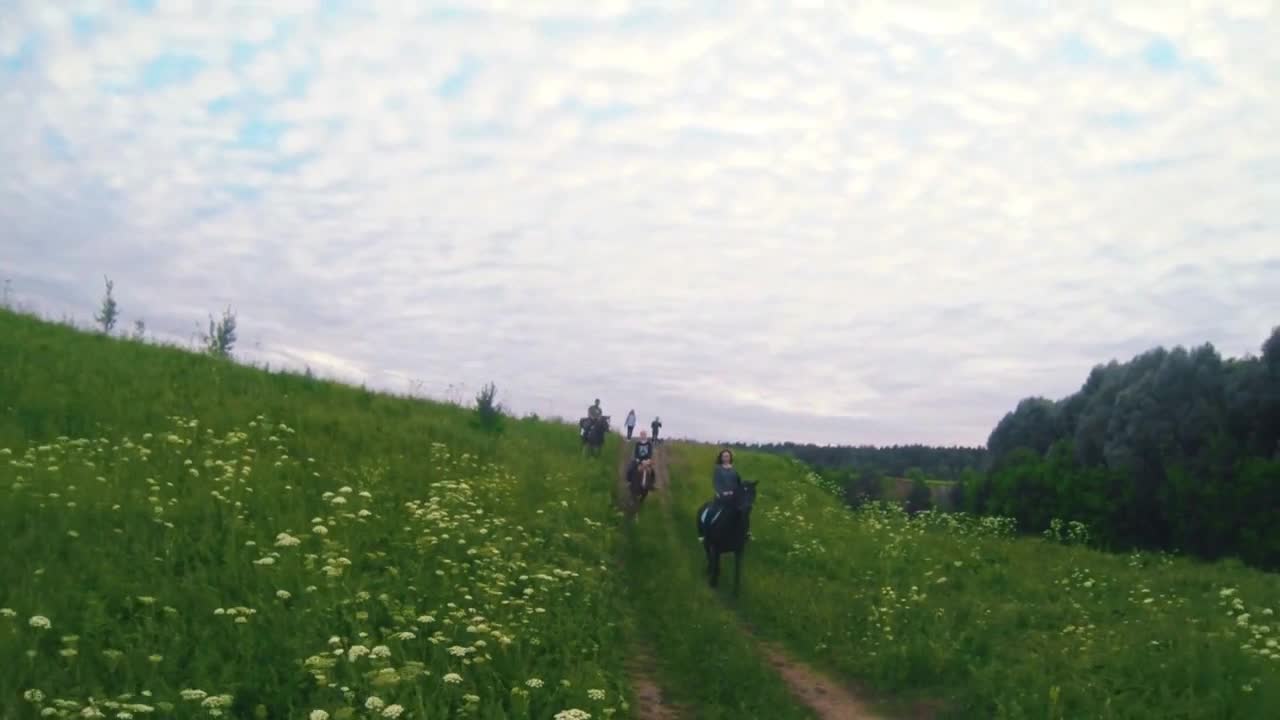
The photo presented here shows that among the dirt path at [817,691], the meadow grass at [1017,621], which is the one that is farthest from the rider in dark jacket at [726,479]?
the dirt path at [817,691]

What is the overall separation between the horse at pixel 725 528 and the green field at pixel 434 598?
73 cm

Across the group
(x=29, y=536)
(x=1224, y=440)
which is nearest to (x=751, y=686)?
(x=29, y=536)

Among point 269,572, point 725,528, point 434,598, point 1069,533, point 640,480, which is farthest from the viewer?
point 1069,533

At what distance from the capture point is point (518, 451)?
27.0m

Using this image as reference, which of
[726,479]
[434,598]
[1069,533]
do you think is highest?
[726,479]

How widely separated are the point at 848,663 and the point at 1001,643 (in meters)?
2.28

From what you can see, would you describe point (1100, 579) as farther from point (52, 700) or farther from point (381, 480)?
point (52, 700)

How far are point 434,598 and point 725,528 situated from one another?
910 centimetres

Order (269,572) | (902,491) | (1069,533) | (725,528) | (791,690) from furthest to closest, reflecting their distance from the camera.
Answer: (902,491)
(1069,533)
(725,528)
(791,690)
(269,572)

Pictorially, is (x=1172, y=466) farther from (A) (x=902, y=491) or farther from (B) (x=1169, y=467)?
(A) (x=902, y=491)

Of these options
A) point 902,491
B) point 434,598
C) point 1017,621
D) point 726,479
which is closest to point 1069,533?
point 726,479

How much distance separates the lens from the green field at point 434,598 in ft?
28.3

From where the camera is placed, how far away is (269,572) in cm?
1059

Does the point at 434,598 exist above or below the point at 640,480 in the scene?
below
